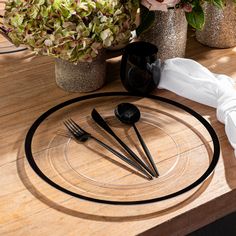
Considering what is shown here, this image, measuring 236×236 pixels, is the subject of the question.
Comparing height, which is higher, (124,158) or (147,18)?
(147,18)

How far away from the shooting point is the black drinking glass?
1.17m

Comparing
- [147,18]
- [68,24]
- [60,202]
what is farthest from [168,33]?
[60,202]

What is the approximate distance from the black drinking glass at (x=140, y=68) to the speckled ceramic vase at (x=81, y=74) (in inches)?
2.1

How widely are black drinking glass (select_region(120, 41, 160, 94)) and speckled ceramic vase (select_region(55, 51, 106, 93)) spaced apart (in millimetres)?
53

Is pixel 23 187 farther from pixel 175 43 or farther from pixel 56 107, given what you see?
pixel 175 43

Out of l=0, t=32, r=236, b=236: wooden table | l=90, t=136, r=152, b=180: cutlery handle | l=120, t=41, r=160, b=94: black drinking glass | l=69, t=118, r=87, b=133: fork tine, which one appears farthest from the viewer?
l=120, t=41, r=160, b=94: black drinking glass

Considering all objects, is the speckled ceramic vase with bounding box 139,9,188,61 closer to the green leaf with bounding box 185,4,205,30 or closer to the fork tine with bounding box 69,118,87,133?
the green leaf with bounding box 185,4,205,30

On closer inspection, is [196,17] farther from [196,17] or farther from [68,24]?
[68,24]

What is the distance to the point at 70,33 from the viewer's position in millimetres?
1035

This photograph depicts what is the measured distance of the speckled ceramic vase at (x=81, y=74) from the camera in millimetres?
1178

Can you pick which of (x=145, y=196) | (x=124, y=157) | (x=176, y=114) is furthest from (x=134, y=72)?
(x=145, y=196)

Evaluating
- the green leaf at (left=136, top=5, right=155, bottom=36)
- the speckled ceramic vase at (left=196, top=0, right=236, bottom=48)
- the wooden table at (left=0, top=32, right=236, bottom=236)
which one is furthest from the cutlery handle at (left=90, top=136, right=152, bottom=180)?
the speckled ceramic vase at (left=196, top=0, right=236, bottom=48)

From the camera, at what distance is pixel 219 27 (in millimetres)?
1413

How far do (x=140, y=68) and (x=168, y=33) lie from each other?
16 centimetres
